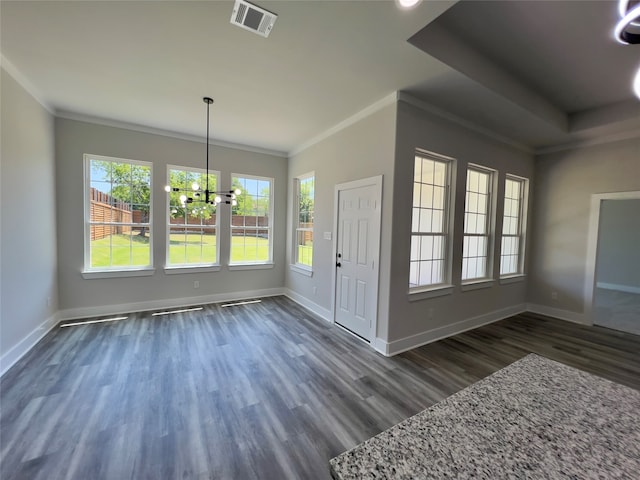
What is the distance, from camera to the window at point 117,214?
415 centimetres

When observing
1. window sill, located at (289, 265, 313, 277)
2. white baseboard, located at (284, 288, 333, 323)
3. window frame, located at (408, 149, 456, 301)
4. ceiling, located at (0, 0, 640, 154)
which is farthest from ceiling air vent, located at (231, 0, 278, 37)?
white baseboard, located at (284, 288, 333, 323)

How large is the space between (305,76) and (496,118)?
2721mm

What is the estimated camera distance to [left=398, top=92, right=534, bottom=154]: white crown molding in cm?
312

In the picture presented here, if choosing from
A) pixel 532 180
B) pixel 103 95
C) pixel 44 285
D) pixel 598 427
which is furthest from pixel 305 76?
pixel 532 180

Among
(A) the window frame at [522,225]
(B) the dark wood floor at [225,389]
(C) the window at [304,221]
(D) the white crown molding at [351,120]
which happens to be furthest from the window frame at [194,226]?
(A) the window frame at [522,225]

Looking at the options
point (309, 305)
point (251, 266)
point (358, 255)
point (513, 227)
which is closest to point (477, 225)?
point (513, 227)

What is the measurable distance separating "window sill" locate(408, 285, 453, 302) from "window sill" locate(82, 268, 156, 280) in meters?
4.23

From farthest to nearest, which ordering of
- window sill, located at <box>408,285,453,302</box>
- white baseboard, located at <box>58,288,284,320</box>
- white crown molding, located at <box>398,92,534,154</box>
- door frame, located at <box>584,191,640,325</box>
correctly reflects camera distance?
door frame, located at <box>584,191,640,325</box>
white baseboard, located at <box>58,288,284,320</box>
window sill, located at <box>408,285,453,302</box>
white crown molding, located at <box>398,92,534,154</box>

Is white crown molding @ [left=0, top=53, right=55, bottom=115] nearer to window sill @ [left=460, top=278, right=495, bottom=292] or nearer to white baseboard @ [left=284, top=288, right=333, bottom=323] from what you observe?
white baseboard @ [left=284, top=288, right=333, bottom=323]

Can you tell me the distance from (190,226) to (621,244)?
1025cm

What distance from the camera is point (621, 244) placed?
6.69m

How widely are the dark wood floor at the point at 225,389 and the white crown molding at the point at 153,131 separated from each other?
10.1 ft

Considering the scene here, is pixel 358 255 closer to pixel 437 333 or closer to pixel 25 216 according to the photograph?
pixel 437 333

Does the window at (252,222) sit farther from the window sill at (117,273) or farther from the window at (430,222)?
the window at (430,222)
